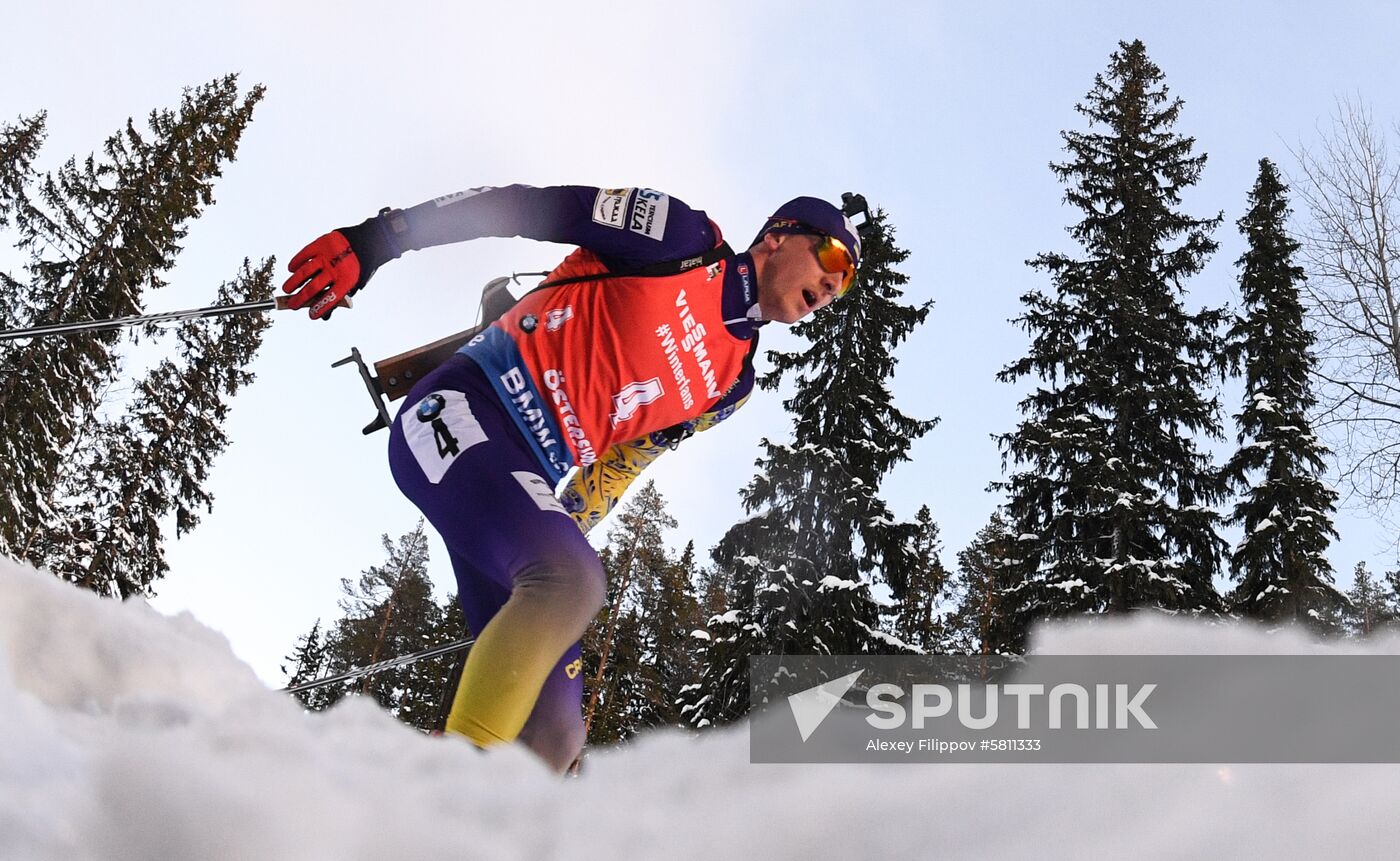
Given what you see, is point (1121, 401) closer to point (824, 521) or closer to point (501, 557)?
point (824, 521)

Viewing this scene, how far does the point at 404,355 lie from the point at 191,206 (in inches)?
784

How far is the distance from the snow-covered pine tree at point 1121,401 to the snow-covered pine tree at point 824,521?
244 centimetres

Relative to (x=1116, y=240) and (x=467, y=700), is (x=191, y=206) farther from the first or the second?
(x=467, y=700)

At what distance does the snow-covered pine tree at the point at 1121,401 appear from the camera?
16.3m

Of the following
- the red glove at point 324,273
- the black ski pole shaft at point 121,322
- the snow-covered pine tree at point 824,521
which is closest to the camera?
the red glove at point 324,273

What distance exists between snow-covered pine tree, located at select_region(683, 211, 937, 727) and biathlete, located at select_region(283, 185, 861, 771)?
40.3ft

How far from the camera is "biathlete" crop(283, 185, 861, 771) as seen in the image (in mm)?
2373

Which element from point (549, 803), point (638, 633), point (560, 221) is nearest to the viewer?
point (549, 803)

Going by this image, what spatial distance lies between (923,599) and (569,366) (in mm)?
24697

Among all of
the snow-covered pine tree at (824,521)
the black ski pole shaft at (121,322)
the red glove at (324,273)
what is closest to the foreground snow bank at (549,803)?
the red glove at (324,273)

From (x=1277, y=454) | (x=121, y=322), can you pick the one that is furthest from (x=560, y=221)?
(x=1277, y=454)

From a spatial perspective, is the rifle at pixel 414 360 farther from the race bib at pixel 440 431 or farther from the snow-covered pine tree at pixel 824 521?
the snow-covered pine tree at pixel 824 521

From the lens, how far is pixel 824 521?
16062 mm

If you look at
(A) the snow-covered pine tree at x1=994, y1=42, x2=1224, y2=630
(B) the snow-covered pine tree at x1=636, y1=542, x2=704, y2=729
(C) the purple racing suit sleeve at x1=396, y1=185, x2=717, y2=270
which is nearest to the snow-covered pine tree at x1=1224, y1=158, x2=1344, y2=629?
(A) the snow-covered pine tree at x1=994, y1=42, x2=1224, y2=630
